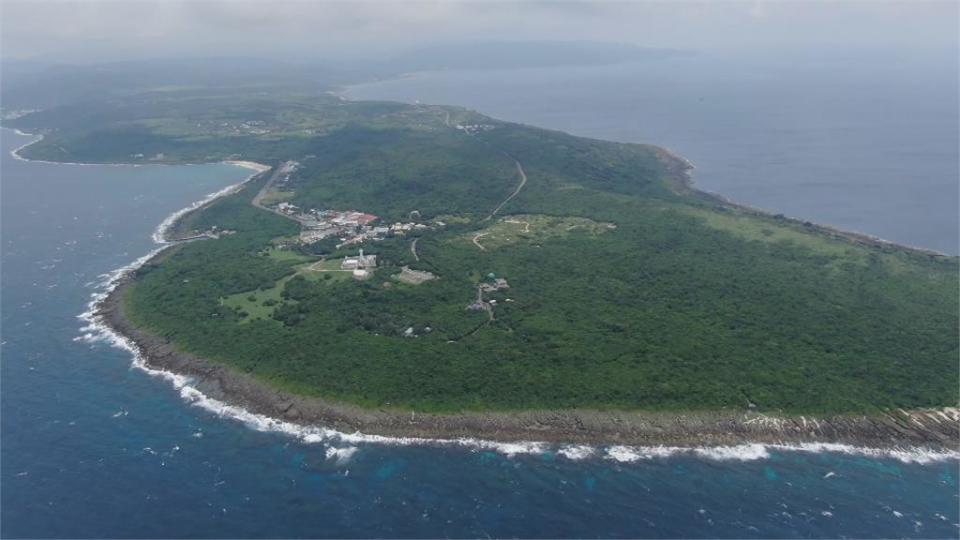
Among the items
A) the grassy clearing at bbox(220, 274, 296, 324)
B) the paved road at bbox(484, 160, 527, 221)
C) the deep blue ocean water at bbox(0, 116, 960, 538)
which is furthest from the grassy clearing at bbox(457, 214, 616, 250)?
the deep blue ocean water at bbox(0, 116, 960, 538)

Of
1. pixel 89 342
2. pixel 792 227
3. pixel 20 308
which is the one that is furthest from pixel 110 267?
pixel 792 227

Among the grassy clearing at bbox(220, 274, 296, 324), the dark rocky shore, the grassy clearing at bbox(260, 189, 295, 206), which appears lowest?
the dark rocky shore

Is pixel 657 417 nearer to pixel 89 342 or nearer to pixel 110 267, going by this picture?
pixel 89 342

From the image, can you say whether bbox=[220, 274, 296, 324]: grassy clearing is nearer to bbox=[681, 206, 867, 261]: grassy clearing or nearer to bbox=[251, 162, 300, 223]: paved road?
bbox=[251, 162, 300, 223]: paved road

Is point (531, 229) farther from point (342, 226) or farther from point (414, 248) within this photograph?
point (342, 226)

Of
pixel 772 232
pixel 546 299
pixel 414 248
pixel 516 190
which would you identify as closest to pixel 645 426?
pixel 546 299

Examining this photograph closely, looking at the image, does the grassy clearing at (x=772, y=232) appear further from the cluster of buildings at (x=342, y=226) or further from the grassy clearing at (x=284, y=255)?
the grassy clearing at (x=284, y=255)
